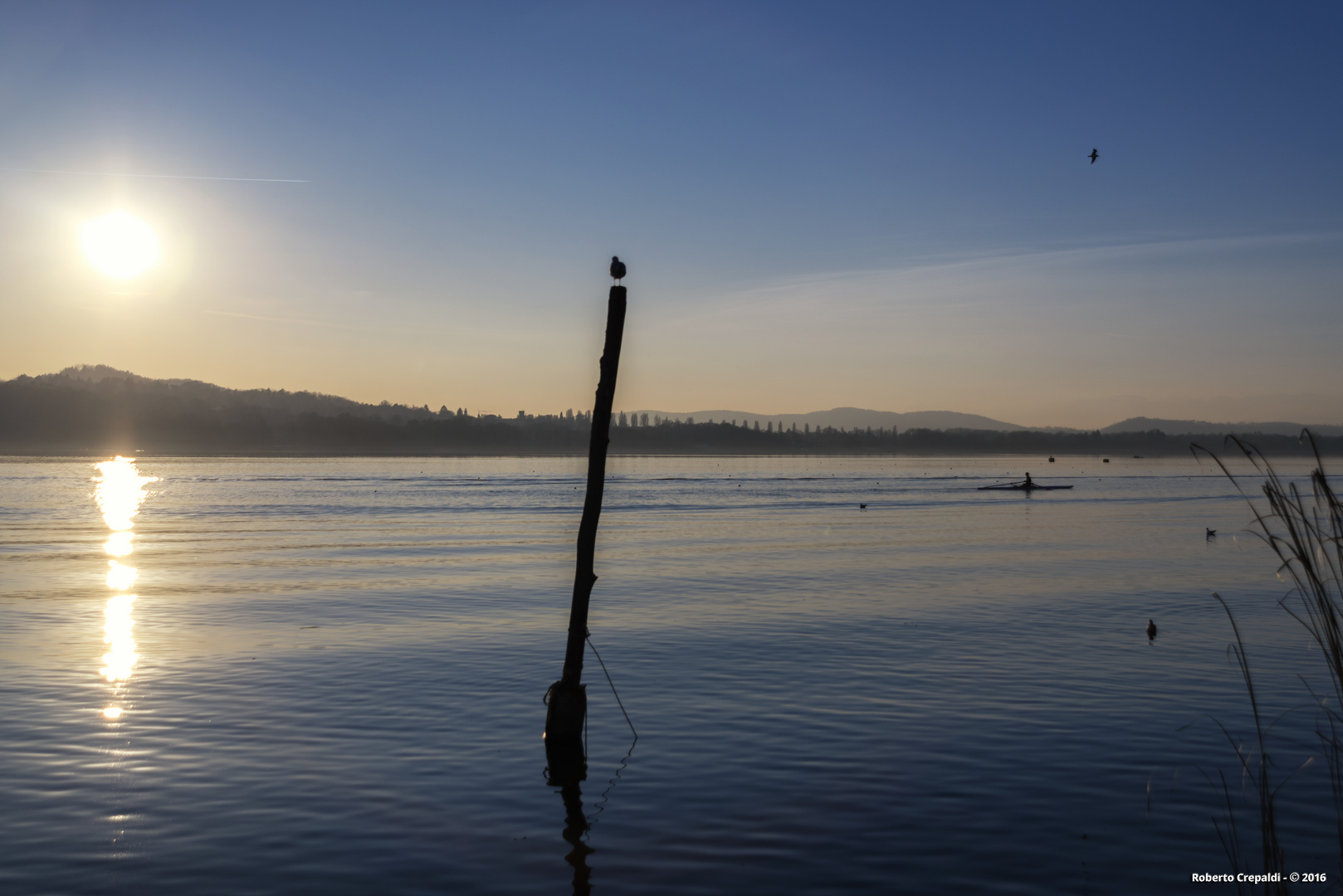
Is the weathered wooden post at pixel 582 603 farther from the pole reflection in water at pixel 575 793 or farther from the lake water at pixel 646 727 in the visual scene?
the lake water at pixel 646 727

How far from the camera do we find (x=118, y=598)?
78.3 feet

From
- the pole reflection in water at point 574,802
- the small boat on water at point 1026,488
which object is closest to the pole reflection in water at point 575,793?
the pole reflection in water at point 574,802

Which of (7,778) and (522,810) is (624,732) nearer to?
(522,810)

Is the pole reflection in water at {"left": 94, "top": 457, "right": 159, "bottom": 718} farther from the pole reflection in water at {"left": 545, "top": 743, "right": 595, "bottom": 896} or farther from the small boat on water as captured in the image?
the small boat on water

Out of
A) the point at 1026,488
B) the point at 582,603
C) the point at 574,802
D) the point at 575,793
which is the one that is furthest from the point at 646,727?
the point at 1026,488

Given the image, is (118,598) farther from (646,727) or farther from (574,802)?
(574,802)

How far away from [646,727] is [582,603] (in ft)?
7.28

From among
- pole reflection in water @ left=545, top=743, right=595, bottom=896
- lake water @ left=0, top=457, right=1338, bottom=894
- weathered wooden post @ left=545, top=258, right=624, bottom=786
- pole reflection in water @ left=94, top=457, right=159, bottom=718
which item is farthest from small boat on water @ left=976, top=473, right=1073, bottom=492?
pole reflection in water @ left=545, top=743, right=595, bottom=896

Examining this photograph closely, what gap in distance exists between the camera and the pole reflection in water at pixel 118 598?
50.3 feet

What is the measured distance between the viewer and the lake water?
8.41 meters

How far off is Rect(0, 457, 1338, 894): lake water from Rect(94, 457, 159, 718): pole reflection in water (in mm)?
121

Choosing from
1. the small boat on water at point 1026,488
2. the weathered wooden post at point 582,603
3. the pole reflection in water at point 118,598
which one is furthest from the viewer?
the small boat on water at point 1026,488

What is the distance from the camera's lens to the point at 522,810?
962cm

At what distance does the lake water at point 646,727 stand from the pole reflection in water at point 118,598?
121mm
